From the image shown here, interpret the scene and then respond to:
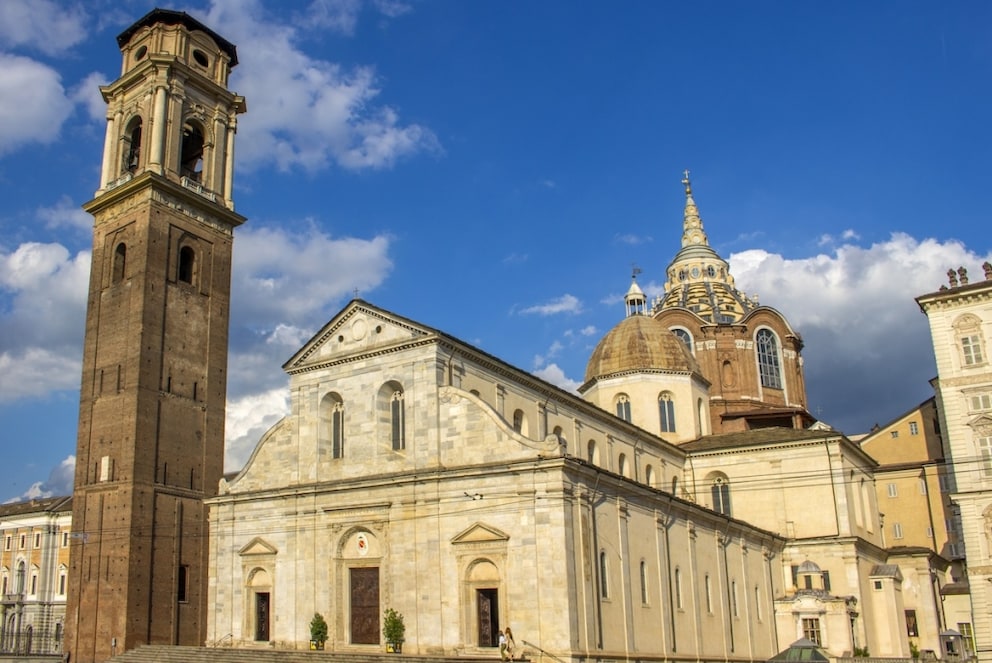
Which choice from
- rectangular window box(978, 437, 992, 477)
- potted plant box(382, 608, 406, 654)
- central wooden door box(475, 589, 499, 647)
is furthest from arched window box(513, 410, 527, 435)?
rectangular window box(978, 437, 992, 477)

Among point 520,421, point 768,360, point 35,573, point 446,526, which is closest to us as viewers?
point 446,526

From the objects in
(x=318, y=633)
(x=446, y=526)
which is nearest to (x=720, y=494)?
(x=446, y=526)

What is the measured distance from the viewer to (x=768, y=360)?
212ft

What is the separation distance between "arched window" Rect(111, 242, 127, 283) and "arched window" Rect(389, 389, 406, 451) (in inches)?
723

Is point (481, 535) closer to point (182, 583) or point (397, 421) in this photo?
point (397, 421)

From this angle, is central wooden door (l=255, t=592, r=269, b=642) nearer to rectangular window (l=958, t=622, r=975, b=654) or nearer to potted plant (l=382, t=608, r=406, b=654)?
potted plant (l=382, t=608, r=406, b=654)

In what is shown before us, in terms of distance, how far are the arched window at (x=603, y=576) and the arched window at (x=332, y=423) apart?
422 inches

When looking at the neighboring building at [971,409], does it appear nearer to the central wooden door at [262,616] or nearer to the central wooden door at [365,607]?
the central wooden door at [365,607]

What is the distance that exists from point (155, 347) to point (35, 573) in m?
34.3

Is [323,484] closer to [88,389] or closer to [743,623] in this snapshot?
[88,389]

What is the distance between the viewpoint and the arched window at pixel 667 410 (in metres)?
52.7

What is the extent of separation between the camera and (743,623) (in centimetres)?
4116

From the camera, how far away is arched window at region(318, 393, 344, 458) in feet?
118

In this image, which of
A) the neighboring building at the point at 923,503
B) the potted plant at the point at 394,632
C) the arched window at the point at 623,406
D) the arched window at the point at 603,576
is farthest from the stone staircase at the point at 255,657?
the neighboring building at the point at 923,503
